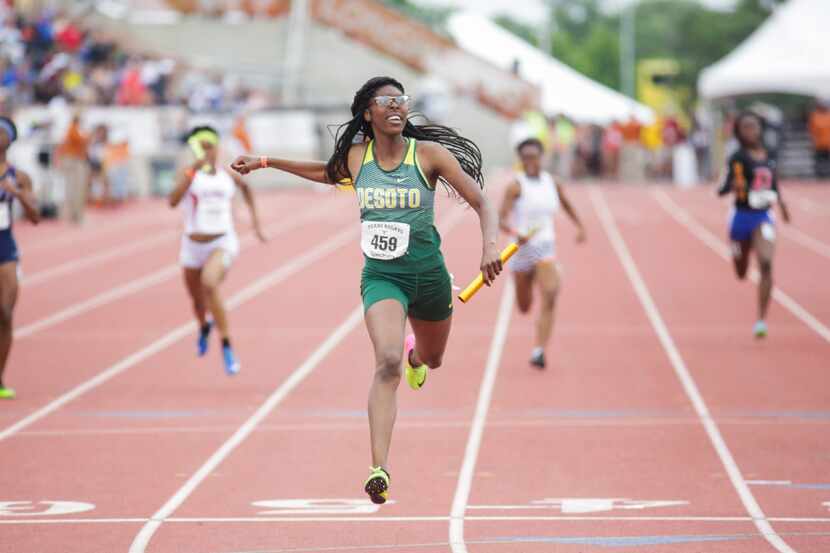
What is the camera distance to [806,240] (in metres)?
26.6

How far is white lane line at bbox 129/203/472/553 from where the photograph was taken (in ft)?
26.9

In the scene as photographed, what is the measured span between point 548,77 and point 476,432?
36.2m

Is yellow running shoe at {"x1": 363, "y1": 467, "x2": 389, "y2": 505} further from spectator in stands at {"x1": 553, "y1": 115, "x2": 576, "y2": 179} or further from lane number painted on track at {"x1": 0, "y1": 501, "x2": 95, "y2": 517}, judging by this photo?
spectator in stands at {"x1": 553, "y1": 115, "x2": 576, "y2": 179}

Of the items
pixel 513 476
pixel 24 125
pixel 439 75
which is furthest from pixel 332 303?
pixel 439 75

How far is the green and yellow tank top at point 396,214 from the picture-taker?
7.74 meters

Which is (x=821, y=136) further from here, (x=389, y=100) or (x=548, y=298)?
(x=389, y=100)

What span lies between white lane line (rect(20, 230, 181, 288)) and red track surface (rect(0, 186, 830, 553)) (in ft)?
0.64

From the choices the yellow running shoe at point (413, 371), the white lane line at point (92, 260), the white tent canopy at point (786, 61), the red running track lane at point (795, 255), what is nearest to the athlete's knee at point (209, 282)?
the yellow running shoe at point (413, 371)

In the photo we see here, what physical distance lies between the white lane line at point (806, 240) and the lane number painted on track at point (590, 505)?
640 inches

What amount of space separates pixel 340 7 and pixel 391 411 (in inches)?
1482

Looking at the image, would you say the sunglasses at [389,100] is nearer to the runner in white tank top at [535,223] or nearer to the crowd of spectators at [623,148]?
→ the runner in white tank top at [535,223]

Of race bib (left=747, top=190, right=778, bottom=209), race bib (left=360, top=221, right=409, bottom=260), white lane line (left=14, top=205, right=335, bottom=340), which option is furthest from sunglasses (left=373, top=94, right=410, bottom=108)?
white lane line (left=14, top=205, right=335, bottom=340)

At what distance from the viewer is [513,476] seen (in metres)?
9.59

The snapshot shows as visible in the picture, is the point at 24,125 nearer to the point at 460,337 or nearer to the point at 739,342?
the point at 460,337
